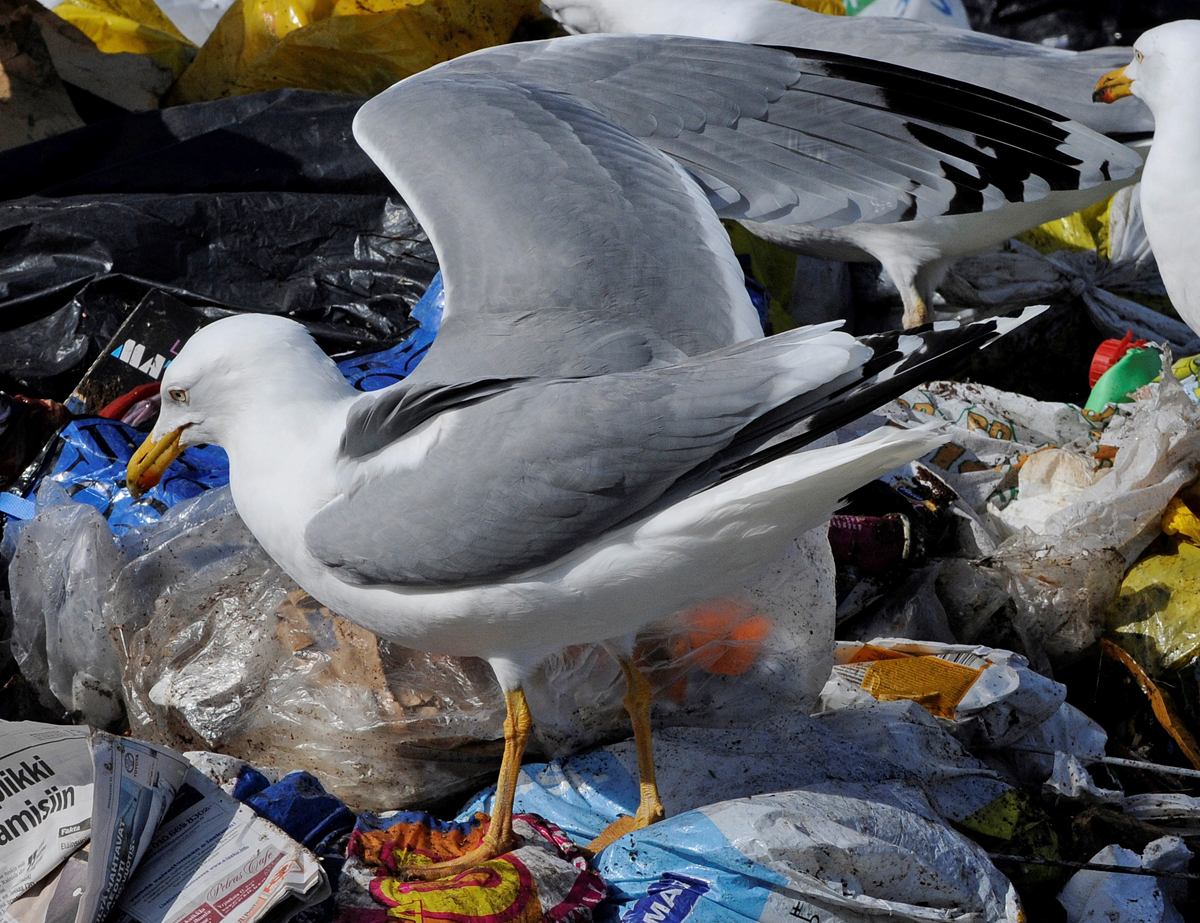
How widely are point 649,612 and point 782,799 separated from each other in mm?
304

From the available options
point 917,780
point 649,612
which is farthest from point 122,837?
point 917,780

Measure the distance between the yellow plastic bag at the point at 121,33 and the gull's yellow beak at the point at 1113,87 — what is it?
2.24 meters

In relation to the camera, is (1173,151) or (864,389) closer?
(864,389)

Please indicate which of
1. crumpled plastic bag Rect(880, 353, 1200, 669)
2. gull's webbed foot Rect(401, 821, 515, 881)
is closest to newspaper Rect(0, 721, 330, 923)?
gull's webbed foot Rect(401, 821, 515, 881)

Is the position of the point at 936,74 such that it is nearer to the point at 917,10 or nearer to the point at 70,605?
the point at 917,10

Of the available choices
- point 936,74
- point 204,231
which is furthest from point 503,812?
point 204,231

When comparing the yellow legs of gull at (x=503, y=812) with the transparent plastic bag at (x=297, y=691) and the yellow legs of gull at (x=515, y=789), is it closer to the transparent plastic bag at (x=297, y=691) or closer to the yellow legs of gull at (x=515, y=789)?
the yellow legs of gull at (x=515, y=789)

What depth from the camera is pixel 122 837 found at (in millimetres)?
1378

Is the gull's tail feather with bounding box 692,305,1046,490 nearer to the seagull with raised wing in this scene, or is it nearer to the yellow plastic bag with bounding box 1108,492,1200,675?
A: the seagull with raised wing

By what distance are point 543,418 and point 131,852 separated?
641 mm

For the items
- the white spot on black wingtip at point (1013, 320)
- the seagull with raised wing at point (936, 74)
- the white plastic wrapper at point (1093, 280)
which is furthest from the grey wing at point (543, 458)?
the white plastic wrapper at point (1093, 280)

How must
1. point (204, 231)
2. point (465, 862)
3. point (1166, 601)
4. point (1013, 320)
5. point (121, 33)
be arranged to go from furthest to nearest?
point (121, 33)
point (204, 231)
point (1166, 601)
point (465, 862)
point (1013, 320)

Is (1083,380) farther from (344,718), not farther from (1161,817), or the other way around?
(344,718)

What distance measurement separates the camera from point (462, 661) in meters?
1.85
